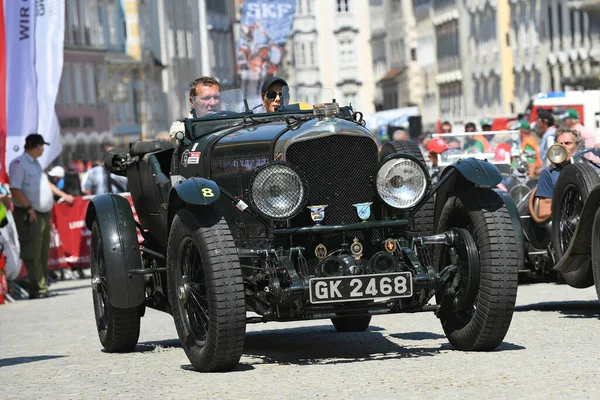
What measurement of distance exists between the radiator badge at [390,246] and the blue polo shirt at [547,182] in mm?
4675

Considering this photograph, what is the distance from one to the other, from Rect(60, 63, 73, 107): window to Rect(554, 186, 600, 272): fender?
68.3 m

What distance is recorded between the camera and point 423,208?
40.1 feet

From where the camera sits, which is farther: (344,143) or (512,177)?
(512,177)

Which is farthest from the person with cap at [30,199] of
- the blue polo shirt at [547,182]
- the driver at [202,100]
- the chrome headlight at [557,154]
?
the driver at [202,100]

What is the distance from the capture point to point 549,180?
15773mm

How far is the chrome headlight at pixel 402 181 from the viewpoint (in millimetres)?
11312

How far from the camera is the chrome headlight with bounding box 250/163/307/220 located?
36.4 feet

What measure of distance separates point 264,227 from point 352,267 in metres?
0.64

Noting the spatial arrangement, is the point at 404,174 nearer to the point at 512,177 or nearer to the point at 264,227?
the point at 264,227

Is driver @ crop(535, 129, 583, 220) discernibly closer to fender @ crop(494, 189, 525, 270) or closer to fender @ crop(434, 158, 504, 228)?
fender @ crop(494, 189, 525, 270)

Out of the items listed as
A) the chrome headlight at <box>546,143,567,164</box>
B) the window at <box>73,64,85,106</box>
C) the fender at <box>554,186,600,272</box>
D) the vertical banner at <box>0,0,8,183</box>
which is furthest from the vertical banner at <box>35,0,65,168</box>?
the window at <box>73,64,85,106</box>

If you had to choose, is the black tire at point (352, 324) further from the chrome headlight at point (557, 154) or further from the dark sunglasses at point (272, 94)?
the chrome headlight at point (557, 154)

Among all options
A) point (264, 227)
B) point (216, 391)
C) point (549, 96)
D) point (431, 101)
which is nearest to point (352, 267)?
point (264, 227)

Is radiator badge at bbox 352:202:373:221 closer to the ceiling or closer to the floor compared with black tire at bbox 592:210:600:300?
closer to the ceiling
